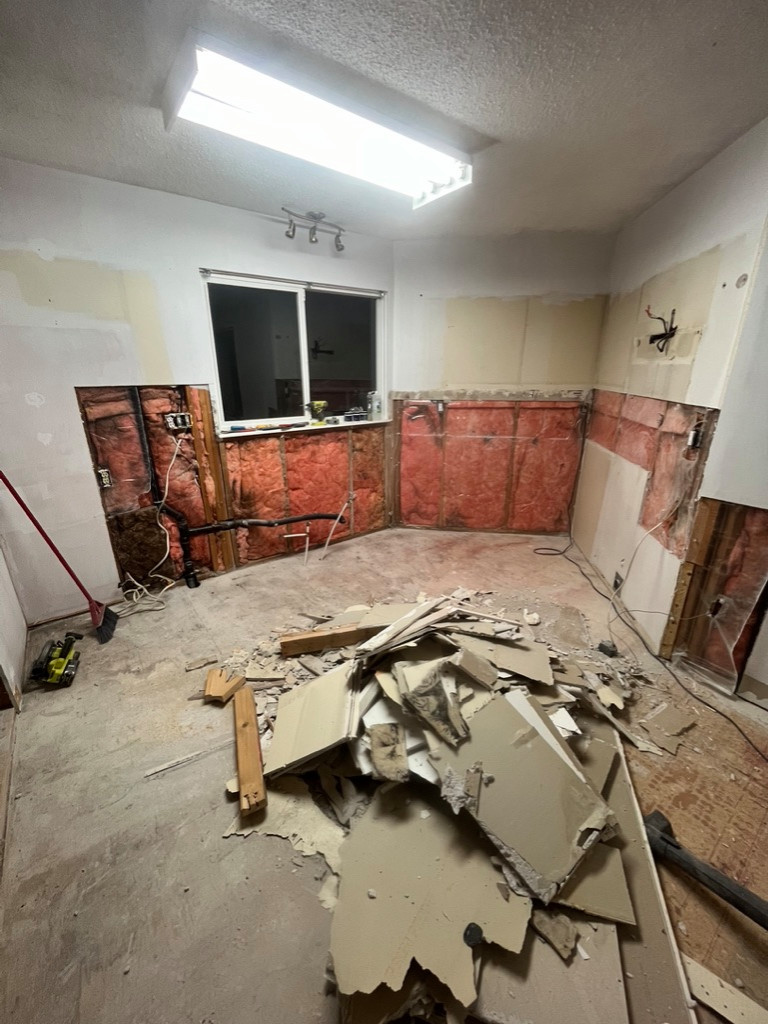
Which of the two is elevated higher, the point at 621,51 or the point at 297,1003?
the point at 621,51

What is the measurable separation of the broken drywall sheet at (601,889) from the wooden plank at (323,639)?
4.44 ft

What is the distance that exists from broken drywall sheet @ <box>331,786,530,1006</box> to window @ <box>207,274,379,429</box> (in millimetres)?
2881

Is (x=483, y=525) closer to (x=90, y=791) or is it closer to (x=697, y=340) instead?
(x=697, y=340)

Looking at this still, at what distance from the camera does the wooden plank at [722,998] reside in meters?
1.08

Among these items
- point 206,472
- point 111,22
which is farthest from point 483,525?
point 111,22

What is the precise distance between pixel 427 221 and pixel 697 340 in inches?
A: 84.3

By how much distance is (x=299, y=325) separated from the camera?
3.40 meters


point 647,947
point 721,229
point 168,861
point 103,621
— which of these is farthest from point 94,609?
point 721,229

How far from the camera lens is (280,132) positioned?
6.10ft

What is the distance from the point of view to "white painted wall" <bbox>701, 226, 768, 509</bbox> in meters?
1.82

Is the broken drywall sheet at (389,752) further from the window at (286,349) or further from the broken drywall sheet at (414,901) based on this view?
the window at (286,349)

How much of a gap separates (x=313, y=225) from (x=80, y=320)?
5.91 ft

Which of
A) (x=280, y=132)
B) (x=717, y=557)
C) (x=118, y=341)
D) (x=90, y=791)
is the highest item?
(x=280, y=132)

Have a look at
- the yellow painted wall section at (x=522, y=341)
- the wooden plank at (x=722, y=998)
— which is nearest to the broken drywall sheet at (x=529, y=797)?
the wooden plank at (x=722, y=998)
